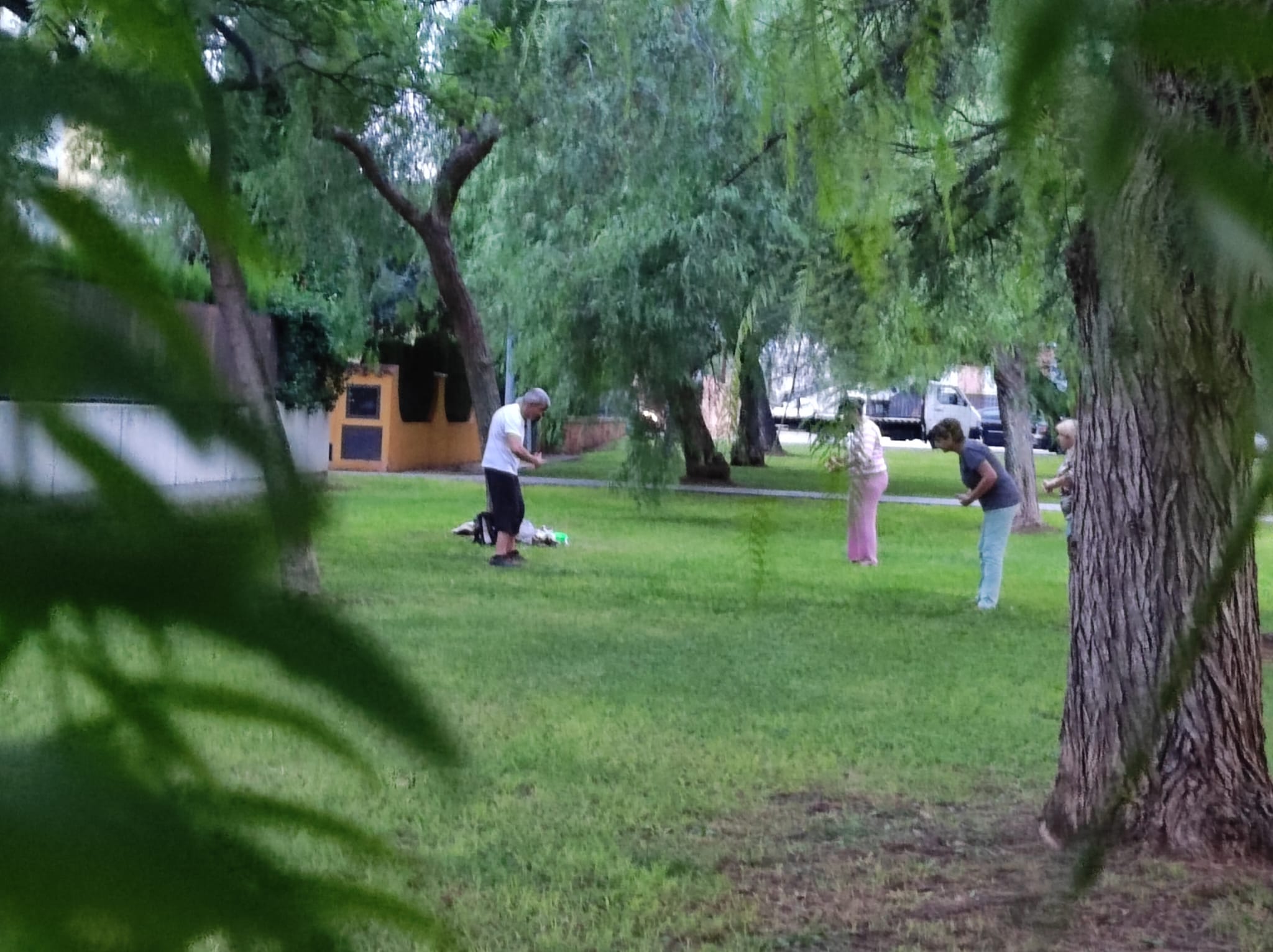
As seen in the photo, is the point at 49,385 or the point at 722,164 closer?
the point at 49,385

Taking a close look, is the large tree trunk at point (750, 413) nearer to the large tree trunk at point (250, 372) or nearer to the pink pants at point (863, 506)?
the pink pants at point (863, 506)

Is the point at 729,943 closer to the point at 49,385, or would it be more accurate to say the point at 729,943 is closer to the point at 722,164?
the point at 722,164

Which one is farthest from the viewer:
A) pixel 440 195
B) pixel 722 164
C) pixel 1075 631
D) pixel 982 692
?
pixel 982 692

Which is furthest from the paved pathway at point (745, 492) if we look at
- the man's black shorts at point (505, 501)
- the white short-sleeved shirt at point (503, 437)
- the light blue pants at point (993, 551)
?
the light blue pants at point (993, 551)

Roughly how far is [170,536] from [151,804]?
6cm

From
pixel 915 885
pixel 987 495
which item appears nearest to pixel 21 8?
pixel 915 885

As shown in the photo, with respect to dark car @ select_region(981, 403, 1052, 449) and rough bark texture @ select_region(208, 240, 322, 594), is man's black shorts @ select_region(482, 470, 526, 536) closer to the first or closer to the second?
dark car @ select_region(981, 403, 1052, 449)

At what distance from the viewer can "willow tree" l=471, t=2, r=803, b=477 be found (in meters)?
0.52

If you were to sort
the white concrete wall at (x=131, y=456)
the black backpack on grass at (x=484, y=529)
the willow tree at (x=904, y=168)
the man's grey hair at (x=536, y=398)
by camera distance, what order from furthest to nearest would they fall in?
the black backpack on grass at (x=484, y=529) → the man's grey hair at (x=536, y=398) → the willow tree at (x=904, y=168) → the white concrete wall at (x=131, y=456)

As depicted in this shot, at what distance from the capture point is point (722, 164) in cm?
70

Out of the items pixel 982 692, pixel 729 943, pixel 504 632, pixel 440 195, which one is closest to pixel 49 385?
pixel 440 195

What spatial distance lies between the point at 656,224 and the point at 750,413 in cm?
27

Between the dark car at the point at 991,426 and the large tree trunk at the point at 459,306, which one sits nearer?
the dark car at the point at 991,426

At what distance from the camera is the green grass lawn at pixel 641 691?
1.01 ft
